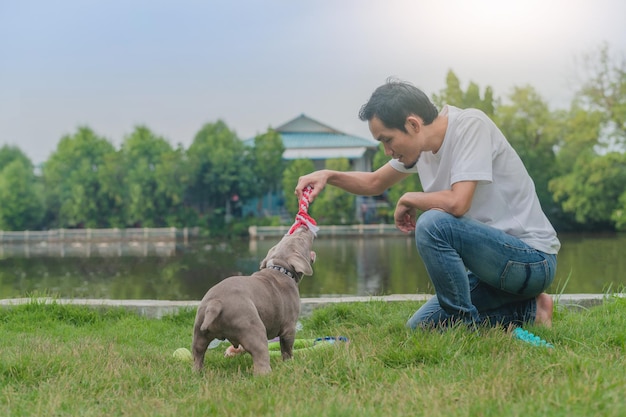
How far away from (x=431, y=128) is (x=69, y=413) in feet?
6.18

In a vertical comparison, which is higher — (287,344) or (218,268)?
(287,344)

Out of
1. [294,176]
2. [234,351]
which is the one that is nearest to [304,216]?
[234,351]

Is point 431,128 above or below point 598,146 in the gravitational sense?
below

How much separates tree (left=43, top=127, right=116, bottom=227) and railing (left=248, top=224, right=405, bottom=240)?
306 inches

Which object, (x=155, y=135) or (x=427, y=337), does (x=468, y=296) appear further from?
(x=155, y=135)

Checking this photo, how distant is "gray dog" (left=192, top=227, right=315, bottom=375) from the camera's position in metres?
2.56

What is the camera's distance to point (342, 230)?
27969 millimetres

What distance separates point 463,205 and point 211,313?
3.82 ft

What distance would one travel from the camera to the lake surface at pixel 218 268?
36.4ft

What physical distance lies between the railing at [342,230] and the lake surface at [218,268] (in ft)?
8.16

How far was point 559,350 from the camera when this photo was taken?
254 cm

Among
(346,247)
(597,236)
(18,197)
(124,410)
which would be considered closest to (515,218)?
(124,410)

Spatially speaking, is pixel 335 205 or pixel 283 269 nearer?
pixel 283 269

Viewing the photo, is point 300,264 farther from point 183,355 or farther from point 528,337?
point 528,337
